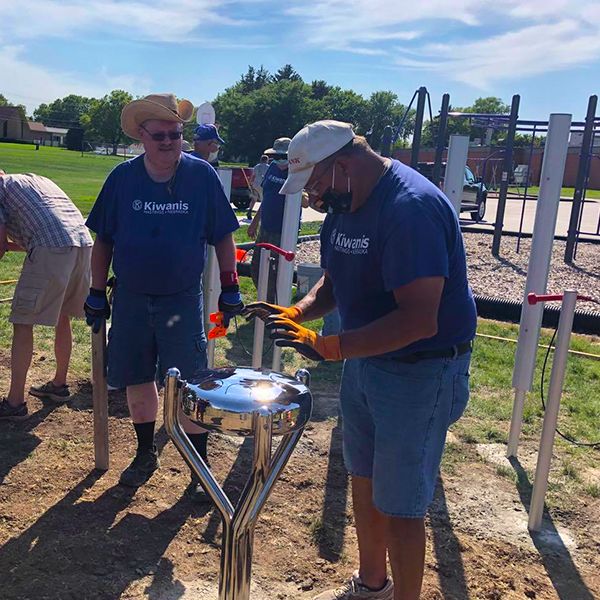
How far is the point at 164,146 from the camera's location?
3.15 metres

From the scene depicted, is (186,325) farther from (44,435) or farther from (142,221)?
(44,435)

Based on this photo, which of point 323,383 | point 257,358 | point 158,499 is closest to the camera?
point 158,499

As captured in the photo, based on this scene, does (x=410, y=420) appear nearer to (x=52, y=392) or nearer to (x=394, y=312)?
(x=394, y=312)

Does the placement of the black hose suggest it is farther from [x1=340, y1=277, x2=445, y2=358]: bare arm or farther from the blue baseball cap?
[x1=340, y1=277, x2=445, y2=358]: bare arm

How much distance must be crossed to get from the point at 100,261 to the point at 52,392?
1.52m

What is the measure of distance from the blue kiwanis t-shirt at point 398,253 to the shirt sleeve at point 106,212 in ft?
4.26

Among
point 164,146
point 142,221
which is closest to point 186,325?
point 142,221

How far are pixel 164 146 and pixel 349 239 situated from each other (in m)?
1.36

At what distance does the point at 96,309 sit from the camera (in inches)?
132

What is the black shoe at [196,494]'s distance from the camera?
11.1ft

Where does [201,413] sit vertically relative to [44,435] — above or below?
above

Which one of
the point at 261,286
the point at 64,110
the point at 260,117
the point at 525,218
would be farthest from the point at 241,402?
the point at 64,110

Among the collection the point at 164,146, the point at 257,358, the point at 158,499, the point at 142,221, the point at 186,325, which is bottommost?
the point at 158,499

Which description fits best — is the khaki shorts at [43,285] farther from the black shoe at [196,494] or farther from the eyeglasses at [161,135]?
the black shoe at [196,494]
